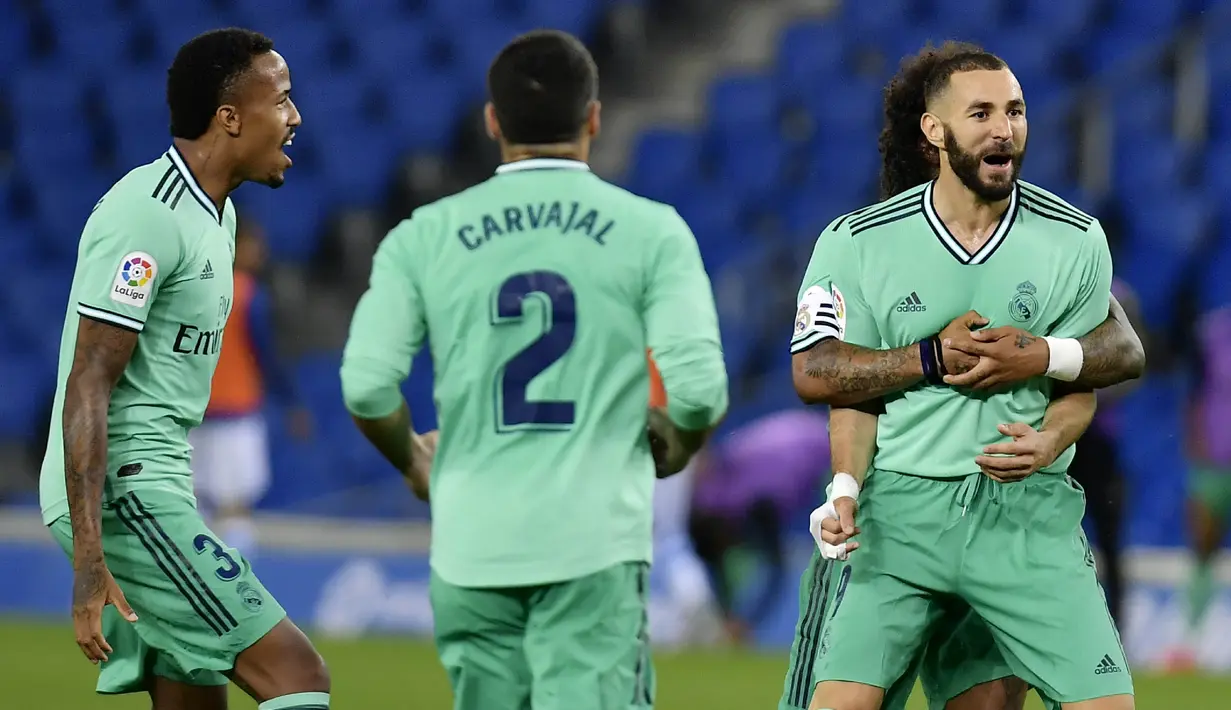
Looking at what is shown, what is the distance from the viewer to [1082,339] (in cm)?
412

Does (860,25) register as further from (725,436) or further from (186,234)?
(186,234)

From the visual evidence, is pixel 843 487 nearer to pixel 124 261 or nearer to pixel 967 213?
pixel 967 213

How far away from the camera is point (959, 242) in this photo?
4.14 meters

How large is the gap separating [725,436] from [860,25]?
334 cm

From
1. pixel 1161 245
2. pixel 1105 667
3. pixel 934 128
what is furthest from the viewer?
pixel 1161 245

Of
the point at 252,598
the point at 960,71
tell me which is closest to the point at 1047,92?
the point at 960,71

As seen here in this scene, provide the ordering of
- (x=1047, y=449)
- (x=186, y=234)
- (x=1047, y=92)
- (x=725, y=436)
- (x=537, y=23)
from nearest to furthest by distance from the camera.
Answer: (x=1047, y=449) < (x=186, y=234) < (x=725, y=436) < (x=1047, y=92) < (x=537, y=23)

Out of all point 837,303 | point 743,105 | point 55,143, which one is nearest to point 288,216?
point 55,143

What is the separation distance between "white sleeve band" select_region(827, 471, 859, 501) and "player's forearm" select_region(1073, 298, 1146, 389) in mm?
551

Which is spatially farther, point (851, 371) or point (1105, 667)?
point (851, 371)

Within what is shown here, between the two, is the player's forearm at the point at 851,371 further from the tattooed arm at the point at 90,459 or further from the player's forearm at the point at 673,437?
the tattooed arm at the point at 90,459

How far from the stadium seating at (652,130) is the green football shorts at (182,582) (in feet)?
21.0

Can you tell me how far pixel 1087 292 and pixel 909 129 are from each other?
2.77 feet

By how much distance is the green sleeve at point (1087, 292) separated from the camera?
4.14 meters
